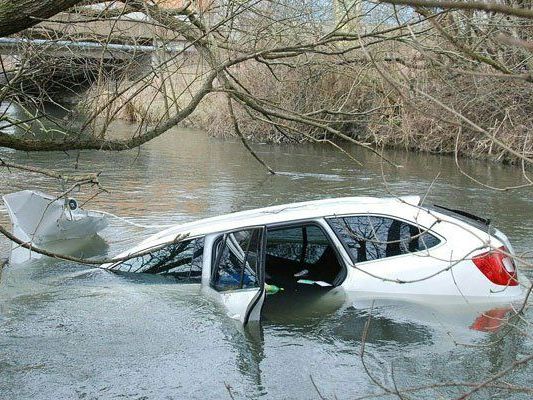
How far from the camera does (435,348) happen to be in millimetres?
6434

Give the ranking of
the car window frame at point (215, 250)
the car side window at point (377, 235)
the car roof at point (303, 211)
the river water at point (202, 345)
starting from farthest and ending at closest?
the car roof at point (303, 211)
the car side window at point (377, 235)
the car window frame at point (215, 250)
the river water at point (202, 345)

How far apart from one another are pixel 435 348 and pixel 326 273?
1.33 metres

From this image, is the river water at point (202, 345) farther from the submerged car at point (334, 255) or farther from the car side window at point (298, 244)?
the car side window at point (298, 244)

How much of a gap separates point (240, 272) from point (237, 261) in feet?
0.49

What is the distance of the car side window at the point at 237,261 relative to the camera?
6578 millimetres

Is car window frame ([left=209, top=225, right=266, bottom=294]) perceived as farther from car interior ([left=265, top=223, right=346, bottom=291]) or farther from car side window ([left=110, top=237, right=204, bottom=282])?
car interior ([left=265, top=223, right=346, bottom=291])

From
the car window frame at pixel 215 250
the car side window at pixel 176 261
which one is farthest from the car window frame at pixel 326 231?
the car side window at pixel 176 261

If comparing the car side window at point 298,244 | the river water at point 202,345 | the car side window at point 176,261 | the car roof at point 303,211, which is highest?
the car roof at point 303,211

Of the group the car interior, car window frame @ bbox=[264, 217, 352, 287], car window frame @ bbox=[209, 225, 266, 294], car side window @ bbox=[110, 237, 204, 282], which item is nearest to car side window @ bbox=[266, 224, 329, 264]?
the car interior

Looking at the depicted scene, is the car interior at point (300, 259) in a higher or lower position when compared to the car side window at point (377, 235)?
lower

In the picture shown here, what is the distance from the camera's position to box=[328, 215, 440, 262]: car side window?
688 centimetres

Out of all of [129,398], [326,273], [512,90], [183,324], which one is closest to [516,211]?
[512,90]

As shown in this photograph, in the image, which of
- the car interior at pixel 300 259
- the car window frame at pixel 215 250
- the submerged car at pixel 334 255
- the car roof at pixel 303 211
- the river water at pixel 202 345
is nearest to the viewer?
the river water at pixel 202 345

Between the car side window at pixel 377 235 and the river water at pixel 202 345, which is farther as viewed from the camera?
the car side window at pixel 377 235
